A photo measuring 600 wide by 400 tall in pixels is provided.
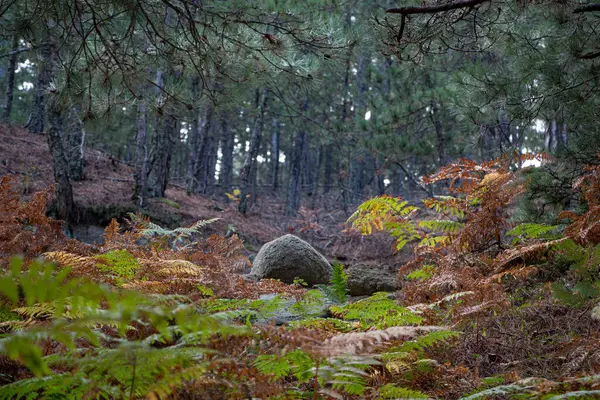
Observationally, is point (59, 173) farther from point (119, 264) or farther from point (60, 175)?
point (119, 264)

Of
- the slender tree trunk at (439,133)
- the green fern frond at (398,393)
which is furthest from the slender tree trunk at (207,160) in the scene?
the green fern frond at (398,393)

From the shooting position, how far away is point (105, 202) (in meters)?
12.0

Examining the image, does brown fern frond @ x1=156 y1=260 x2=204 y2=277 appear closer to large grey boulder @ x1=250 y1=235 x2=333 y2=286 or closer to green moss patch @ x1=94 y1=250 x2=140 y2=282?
green moss patch @ x1=94 y1=250 x2=140 y2=282

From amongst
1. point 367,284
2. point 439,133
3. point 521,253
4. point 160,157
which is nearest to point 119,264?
point 521,253

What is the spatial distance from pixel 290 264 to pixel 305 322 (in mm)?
5196

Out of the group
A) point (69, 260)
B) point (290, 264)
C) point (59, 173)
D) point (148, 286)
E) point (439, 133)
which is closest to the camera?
point (148, 286)

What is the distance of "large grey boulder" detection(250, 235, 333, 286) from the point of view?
7.97 m

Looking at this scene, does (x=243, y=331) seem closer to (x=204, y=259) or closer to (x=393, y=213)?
(x=204, y=259)

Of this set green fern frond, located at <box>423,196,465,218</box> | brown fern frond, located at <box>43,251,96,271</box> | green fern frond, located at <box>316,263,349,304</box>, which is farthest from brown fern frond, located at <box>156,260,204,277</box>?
green fern frond, located at <box>423,196,465,218</box>

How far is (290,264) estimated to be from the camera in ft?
26.3

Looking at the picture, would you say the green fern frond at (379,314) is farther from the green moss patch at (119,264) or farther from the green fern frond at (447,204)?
the green fern frond at (447,204)

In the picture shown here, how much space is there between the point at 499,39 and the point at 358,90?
1657cm

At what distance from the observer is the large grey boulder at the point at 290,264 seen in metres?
7.97

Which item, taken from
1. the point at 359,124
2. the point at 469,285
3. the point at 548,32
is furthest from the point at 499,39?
the point at 359,124
